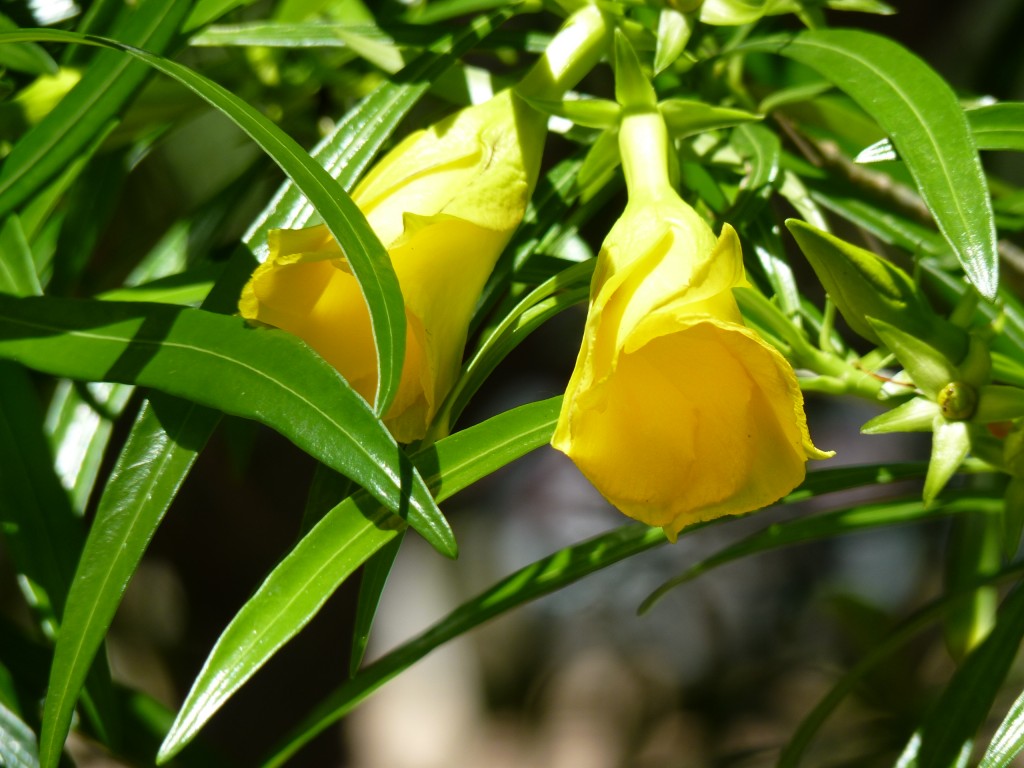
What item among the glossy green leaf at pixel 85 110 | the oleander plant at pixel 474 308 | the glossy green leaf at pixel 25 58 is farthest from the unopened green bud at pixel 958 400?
the glossy green leaf at pixel 25 58

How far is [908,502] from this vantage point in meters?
0.68

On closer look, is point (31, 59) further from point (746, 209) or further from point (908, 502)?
point (908, 502)

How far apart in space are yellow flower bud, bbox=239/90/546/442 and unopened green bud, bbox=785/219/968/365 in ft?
0.48

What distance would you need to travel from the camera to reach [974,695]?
60 centimetres

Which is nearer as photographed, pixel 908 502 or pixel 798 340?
pixel 798 340

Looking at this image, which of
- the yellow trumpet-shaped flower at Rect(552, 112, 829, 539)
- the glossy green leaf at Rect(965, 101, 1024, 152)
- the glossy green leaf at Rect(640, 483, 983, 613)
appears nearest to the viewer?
the yellow trumpet-shaped flower at Rect(552, 112, 829, 539)

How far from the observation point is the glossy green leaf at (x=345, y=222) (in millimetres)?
392

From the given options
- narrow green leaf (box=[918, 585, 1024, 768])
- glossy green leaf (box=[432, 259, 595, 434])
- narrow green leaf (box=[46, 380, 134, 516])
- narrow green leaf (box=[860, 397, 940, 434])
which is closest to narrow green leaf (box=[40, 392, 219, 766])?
glossy green leaf (box=[432, 259, 595, 434])

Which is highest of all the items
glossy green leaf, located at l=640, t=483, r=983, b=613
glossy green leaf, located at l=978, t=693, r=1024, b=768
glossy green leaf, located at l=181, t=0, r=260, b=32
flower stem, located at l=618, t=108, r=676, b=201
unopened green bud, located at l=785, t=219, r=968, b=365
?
glossy green leaf, located at l=181, t=0, r=260, b=32

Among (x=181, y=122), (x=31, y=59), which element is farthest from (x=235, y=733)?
(x=31, y=59)

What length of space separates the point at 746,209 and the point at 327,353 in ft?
0.85

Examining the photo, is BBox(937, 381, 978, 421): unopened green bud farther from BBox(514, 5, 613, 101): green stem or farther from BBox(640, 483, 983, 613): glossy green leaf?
BBox(514, 5, 613, 101): green stem

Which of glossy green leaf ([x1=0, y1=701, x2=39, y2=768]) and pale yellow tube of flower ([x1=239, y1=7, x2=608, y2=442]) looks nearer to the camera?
pale yellow tube of flower ([x1=239, y1=7, x2=608, y2=442])

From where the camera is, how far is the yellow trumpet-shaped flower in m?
0.39
